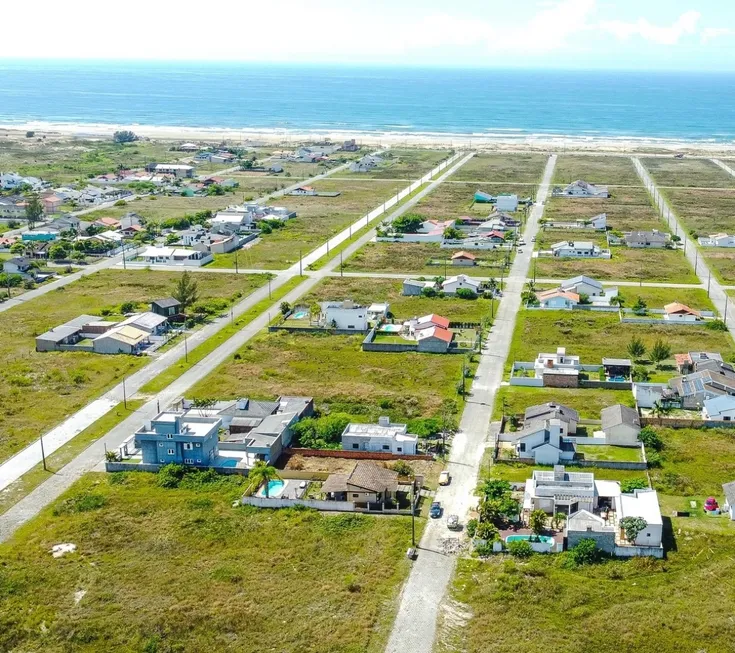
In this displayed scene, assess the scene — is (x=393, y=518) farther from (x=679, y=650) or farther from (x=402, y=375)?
(x=402, y=375)

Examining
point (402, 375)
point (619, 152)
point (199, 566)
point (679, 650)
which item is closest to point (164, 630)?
point (199, 566)

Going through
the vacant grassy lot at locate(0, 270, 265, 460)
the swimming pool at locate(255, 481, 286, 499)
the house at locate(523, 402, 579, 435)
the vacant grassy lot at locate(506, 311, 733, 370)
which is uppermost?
the house at locate(523, 402, 579, 435)

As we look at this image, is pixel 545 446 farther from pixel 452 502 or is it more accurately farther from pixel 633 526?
pixel 633 526

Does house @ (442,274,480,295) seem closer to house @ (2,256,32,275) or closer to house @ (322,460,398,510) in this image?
house @ (322,460,398,510)

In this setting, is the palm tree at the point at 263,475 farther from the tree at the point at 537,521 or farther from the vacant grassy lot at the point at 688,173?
the vacant grassy lot at the point at 688,173

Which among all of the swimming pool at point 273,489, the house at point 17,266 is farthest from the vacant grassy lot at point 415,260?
the swimming pool at point 273,489

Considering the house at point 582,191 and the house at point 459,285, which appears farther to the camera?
the house at point 582,191

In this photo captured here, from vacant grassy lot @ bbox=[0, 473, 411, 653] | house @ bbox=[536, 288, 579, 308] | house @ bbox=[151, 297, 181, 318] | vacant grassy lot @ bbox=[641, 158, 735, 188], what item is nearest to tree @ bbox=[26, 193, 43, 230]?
house @ bbox=[151, 297, 181, 318]
